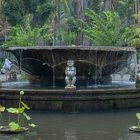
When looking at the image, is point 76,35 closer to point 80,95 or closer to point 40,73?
point 40,73

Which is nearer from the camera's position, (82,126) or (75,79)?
(82,126)

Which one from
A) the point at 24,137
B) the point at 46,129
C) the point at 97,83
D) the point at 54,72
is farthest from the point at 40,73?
the point at 24,137

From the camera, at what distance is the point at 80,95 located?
44.1ft

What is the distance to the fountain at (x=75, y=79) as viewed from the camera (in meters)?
13.4

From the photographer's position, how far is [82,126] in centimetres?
1107

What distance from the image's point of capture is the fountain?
44.1ft

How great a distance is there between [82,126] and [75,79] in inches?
131

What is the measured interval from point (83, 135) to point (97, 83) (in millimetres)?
7644

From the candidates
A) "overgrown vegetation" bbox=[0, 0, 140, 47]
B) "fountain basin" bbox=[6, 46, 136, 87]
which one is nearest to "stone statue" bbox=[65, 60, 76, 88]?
"fountain basin" bbox=[6, 46, 136, 87]

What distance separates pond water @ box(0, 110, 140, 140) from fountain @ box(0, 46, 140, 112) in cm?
43

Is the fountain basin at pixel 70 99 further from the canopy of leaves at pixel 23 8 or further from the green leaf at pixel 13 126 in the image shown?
the canopy of leaves at pixel 23 8

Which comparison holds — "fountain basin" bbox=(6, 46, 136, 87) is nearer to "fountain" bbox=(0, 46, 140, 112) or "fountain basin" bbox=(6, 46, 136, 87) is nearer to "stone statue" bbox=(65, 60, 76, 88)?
Result: "fountain" bbox=(0, 46, 140, 112)

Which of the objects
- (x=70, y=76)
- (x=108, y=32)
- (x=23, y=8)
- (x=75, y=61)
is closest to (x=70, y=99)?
(x=70, y=76)

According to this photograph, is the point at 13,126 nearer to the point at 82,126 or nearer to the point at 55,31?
the point at 82,126
